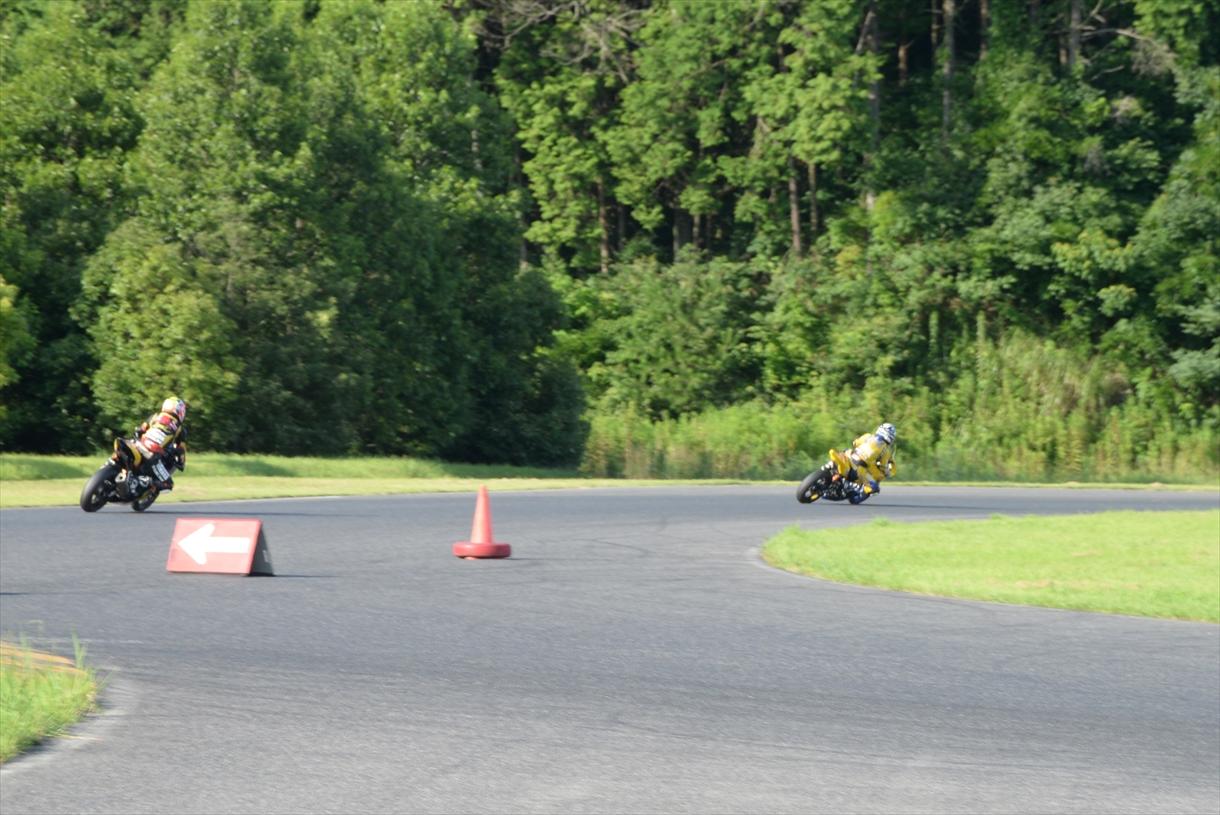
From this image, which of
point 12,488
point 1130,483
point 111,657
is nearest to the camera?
point 111,657

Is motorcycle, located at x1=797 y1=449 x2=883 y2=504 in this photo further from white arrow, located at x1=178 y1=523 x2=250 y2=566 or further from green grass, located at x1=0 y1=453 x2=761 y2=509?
white arrow, located at x1=178 y1=523 x2=250 y2=566

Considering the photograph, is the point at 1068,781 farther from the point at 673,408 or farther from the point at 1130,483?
the point at 673,408

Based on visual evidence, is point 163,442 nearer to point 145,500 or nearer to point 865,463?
point 145,500

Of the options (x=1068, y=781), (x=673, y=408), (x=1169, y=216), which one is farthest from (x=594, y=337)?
(x=1068, y=781)

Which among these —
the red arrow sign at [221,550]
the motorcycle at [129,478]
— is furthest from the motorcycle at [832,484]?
the red arrow sign at [221,550]

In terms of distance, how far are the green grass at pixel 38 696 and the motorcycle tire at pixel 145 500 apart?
42.6ft

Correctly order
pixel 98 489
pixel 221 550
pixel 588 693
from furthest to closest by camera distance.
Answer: pixel 98 489 < pixel 221 550 < pixel 588 693

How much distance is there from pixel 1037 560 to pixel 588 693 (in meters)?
10.0

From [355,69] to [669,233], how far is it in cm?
1896

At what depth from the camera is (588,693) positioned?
10.1 metres

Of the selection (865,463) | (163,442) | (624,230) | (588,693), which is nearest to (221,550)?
(588,693)

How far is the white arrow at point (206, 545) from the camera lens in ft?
52.6

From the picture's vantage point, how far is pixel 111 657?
11.0 meters

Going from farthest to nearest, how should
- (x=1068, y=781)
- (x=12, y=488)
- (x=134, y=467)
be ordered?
(x=12, y=488) < (x=134, y=467) < (x=1068, y=781)
